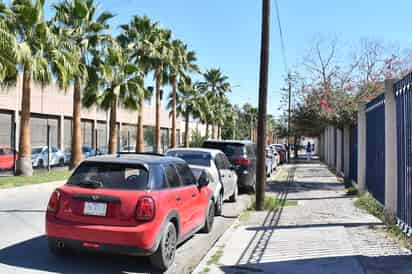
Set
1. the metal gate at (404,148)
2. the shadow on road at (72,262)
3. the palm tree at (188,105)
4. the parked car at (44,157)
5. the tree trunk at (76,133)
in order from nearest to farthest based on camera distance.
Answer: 1. the shadow on road at (72,262)
2. the metal gate at (404,148)
3. the tree trunk at (76,133)
4. the parked car at (44,157)
5. the palm tree at (188,105)

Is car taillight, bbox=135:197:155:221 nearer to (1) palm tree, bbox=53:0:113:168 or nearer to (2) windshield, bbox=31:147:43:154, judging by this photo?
(1) palm tree, bbox=53:0:113:168

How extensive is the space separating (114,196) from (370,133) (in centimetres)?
859

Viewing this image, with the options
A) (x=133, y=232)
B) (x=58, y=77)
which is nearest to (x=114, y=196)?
(x=133, y=232)

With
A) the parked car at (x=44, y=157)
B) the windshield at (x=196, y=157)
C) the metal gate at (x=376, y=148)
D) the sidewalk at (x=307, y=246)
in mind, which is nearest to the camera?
the sidewalk at (x=307, y=246)

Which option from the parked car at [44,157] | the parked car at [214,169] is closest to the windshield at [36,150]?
the parked car at [44,157]

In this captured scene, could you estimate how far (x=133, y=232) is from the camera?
18.4 feet

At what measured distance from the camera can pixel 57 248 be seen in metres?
6.34

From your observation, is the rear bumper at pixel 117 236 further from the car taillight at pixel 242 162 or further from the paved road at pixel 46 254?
the car taillight at pixel 242 162

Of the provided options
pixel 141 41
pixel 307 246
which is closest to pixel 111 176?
pixel 307 246

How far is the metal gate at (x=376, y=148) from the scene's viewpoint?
409 inches

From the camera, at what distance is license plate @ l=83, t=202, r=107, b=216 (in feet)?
18.9

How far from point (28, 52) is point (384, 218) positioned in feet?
47.5

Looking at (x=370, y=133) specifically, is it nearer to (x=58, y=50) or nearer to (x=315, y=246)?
(x=315, y=246)

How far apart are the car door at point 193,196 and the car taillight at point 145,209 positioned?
133 cm
